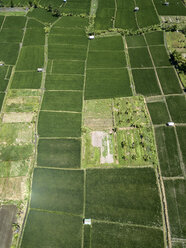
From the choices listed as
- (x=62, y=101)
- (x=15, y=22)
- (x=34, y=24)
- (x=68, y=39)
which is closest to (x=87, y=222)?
(x=62, y=101)

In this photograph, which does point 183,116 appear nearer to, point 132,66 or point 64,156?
point 132,66

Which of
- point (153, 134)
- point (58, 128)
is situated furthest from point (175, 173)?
point (58, 128)

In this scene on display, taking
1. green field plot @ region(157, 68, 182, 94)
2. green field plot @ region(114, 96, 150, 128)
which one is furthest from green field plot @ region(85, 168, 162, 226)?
green field plot @ region(157, 68, 182, 94)

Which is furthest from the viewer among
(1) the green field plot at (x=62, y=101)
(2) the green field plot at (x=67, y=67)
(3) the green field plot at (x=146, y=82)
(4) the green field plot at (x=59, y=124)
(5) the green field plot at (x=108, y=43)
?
(5) the green field plot at (x=108, y=43)

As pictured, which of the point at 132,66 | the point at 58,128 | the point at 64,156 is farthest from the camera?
the point at 132,66

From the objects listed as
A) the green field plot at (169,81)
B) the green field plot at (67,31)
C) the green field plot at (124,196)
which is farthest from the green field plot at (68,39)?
the green field plot at (124,196)

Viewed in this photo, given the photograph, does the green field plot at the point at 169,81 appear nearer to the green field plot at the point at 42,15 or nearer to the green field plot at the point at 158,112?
the green field plot at the point at 158,112

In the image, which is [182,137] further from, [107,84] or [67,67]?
[67,67]
